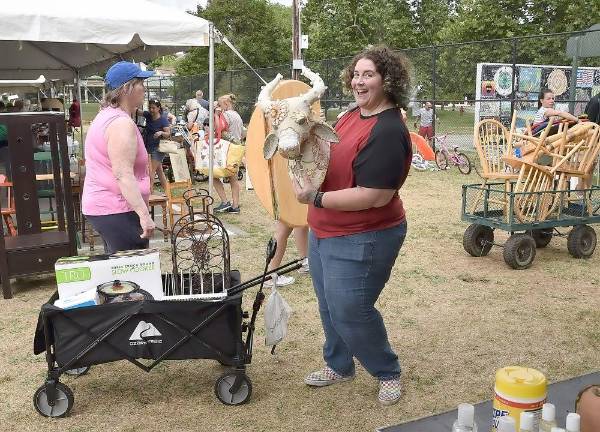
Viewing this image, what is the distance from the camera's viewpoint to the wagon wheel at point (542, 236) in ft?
21.6

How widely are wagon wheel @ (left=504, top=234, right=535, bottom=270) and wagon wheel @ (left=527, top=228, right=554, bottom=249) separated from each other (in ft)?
2.73

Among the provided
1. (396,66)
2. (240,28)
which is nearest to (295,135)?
(396,66)

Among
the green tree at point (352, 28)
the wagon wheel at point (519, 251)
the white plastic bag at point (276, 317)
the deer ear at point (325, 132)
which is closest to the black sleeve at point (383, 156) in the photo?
the deer ear at point (325, 132)

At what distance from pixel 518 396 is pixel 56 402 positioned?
2334 mm

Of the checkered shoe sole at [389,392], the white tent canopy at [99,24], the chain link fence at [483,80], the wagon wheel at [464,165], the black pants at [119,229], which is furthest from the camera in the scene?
the chain link fence at [483,80]

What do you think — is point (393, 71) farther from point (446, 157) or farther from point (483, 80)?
point (483, 80)

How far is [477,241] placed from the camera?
20.5 ft

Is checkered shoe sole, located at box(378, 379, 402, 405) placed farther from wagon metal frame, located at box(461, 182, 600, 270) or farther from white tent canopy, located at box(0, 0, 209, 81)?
white tent canopy, located at box(0, 0, 209, 81)

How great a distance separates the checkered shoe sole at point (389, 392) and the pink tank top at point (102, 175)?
1631mm

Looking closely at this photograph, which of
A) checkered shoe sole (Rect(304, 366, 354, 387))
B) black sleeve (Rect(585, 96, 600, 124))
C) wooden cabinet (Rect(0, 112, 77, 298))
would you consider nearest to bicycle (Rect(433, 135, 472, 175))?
black sleeve (Rect(585, 96, 600, 124))

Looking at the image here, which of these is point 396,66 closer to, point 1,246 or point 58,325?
point 58,325

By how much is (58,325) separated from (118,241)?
1.98 ft

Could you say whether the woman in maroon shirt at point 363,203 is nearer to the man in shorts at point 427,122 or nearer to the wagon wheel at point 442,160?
the wagon wheel at point 442,160

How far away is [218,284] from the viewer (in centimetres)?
353
